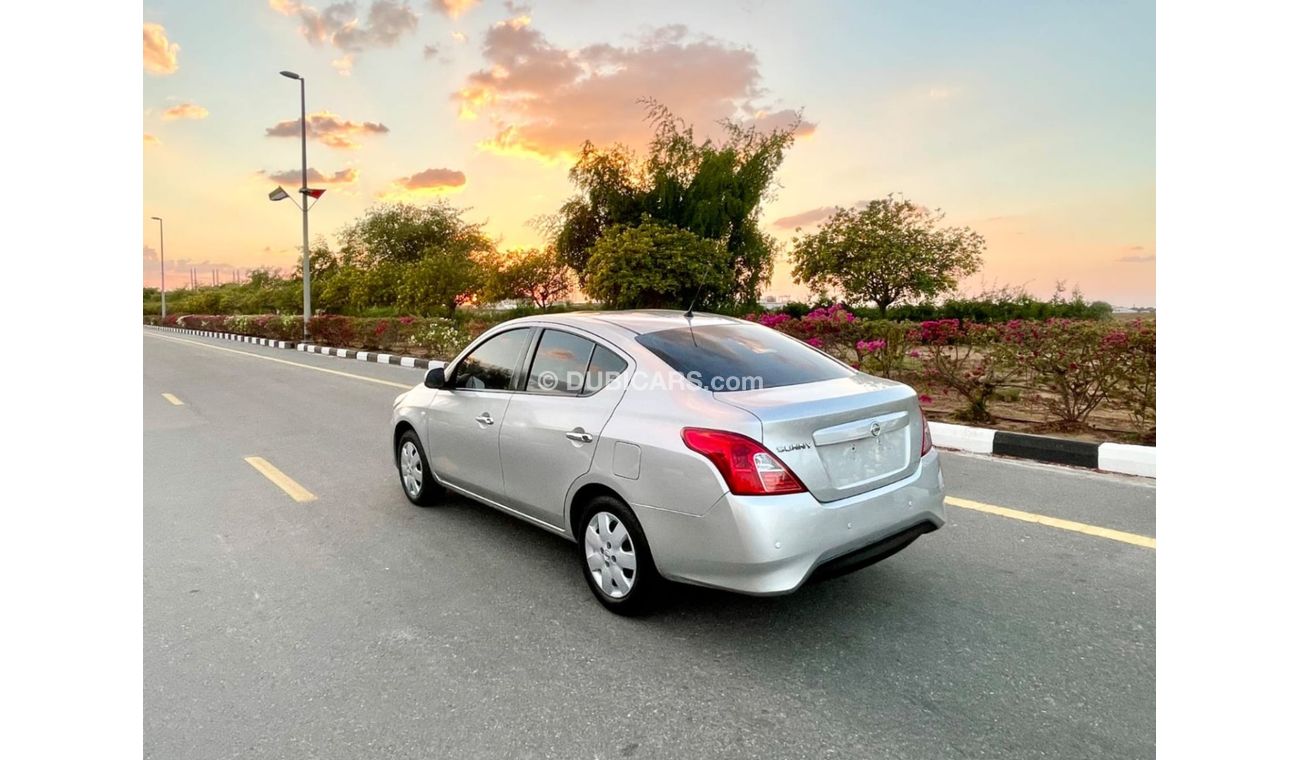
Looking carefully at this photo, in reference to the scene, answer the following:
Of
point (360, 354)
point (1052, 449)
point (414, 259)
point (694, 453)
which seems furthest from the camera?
point (414, 259)

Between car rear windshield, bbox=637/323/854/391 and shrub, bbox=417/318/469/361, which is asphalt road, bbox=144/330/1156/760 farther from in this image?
shrub, bbox=417/318/469/361

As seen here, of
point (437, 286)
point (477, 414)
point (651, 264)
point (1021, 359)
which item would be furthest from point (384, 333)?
point (477, 414)

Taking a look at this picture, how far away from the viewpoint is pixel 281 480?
550 centimetres

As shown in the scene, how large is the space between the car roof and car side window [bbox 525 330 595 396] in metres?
0.12

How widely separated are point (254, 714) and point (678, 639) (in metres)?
1.56

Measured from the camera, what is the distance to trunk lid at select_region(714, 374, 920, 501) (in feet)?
9.02

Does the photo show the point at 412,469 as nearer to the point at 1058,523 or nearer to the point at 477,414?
the point at 477,414

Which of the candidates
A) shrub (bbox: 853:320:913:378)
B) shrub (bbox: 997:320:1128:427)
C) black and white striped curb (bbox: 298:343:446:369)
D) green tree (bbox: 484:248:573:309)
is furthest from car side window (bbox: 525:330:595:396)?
green tree (bbox: 484:248:573:309)

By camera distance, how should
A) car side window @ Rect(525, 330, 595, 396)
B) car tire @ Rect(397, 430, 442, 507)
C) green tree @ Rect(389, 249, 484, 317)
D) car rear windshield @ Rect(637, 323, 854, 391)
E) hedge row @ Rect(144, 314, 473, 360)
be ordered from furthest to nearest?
green tree @ Rect(389, 249, 484, 317) < hedge row @ Rect(144, 314, 473, 360) < car tire @ Rect(397, 430, 442, 507) < car side window @ Rect(525, 330, 595, 396) < car rear windshield @ Rect(637, 323, 854, 391)

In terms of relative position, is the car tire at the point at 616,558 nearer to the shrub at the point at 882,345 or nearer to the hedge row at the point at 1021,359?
the hedge row at the point at 1021,359

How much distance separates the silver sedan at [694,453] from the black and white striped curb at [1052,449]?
335 cm

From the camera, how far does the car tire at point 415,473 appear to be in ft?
15.1

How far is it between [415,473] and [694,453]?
265cm

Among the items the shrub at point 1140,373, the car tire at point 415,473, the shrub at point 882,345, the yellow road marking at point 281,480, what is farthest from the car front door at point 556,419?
the shrub at point 882,345
